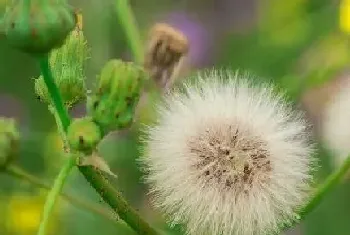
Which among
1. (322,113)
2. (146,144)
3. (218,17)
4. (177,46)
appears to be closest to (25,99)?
(218,17)

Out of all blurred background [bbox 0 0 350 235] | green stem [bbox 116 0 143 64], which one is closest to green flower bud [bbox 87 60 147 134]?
green stem [bbox 116 0 143 64]

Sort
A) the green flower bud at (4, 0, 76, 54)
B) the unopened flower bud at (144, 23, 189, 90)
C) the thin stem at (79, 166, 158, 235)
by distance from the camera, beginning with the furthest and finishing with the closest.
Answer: the unopened flower bud at (144, 23, 189, 90) < the thin stem at (79, 166, 158, 235) < the green flower bud at (4, 0, 76, 54)

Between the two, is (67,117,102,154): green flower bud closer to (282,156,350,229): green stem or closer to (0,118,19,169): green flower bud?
(0,118,19,169): green flower bud

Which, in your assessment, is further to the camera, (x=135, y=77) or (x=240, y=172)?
(x=240, y=172)

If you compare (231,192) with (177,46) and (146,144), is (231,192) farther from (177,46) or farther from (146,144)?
(177,46)

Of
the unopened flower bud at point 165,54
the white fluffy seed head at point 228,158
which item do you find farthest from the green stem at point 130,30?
the white fluffy seed head at point 228,158

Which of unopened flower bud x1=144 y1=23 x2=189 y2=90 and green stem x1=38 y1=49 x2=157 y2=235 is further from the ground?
unopened flower bud x1=144 y1=23 x2=189 y2=90

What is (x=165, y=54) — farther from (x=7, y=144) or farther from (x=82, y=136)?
(x=82, y=136)
